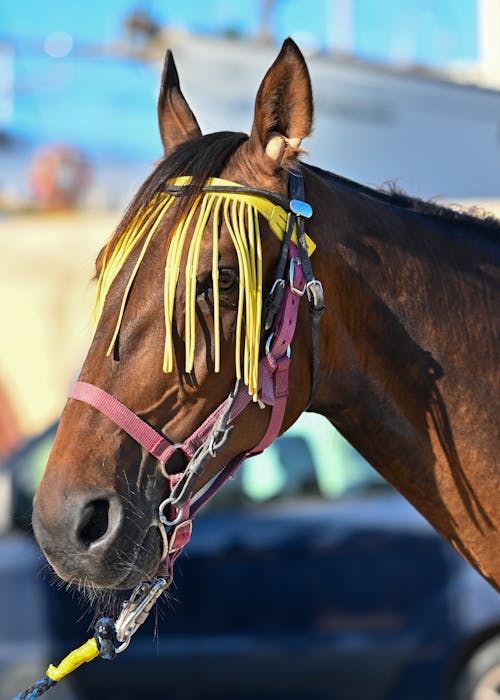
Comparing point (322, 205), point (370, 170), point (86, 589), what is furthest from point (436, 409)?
point (370, 170)

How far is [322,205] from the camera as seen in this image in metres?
2.20

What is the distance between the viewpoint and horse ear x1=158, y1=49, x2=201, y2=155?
248 cm

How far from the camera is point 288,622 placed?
4.75 meters

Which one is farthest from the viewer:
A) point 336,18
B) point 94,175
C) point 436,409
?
point 94,175

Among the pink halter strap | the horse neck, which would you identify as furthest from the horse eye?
the horse neck

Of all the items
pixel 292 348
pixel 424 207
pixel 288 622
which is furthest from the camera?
pixel 288 622

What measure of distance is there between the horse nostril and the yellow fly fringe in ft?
0.98

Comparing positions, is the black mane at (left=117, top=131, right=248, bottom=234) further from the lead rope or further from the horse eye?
the lead rope

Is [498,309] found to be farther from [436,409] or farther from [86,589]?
[86,589]

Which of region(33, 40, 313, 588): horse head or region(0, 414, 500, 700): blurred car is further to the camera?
region(0, 414, 500, 700): blurred car

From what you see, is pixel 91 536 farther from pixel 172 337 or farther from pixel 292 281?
pixel 292 281

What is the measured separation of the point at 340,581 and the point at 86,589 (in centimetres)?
293

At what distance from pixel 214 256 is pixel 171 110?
26.3 inches

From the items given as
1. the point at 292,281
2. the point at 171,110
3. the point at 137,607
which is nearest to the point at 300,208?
the point at 292,281
